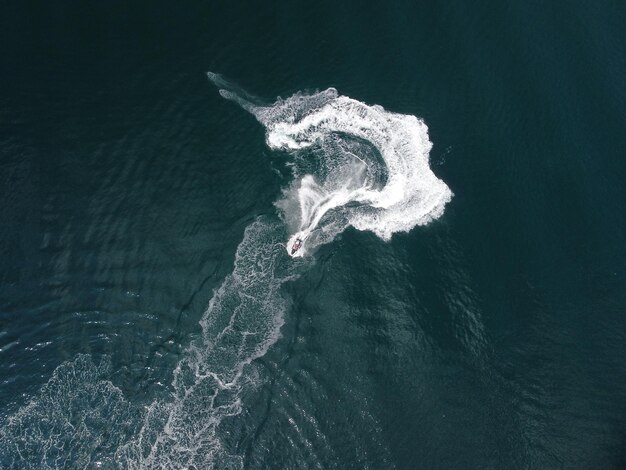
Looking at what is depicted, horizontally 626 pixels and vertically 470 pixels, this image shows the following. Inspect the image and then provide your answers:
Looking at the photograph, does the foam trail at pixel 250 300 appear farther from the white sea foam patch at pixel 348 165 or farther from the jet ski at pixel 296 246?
→ the jet ski at pixel 296 246

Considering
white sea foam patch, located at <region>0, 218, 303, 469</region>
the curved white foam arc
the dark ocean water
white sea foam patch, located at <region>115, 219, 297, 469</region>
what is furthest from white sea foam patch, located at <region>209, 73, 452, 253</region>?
white sea foam patch, located at <region>0, 218, 303, 469</region>

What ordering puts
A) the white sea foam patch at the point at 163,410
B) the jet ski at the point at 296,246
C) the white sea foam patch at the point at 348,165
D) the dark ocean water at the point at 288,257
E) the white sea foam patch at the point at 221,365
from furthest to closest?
the white sea foam patch at the point at 348,165 → the jet ski at the point at 296,246 → the dark ocean water at the point at 288,257 → the white sea foam patch at the point at 221,365 → the white sea foam patch at the point at 163,410

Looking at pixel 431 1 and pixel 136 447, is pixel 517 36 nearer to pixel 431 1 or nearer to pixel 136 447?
pixel 431 1

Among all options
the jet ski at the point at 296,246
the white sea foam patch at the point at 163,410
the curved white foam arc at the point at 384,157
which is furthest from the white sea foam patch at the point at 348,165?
the white sea foam patch at the point at 163,410

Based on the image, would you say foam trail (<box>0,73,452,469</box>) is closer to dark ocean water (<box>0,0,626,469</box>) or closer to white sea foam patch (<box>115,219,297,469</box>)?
white sea foam patch (<box>115,219,297,469</box>)

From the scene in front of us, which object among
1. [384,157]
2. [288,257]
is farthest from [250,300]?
[384,157]

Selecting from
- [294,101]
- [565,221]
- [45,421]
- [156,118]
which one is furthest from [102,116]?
[565,221]
